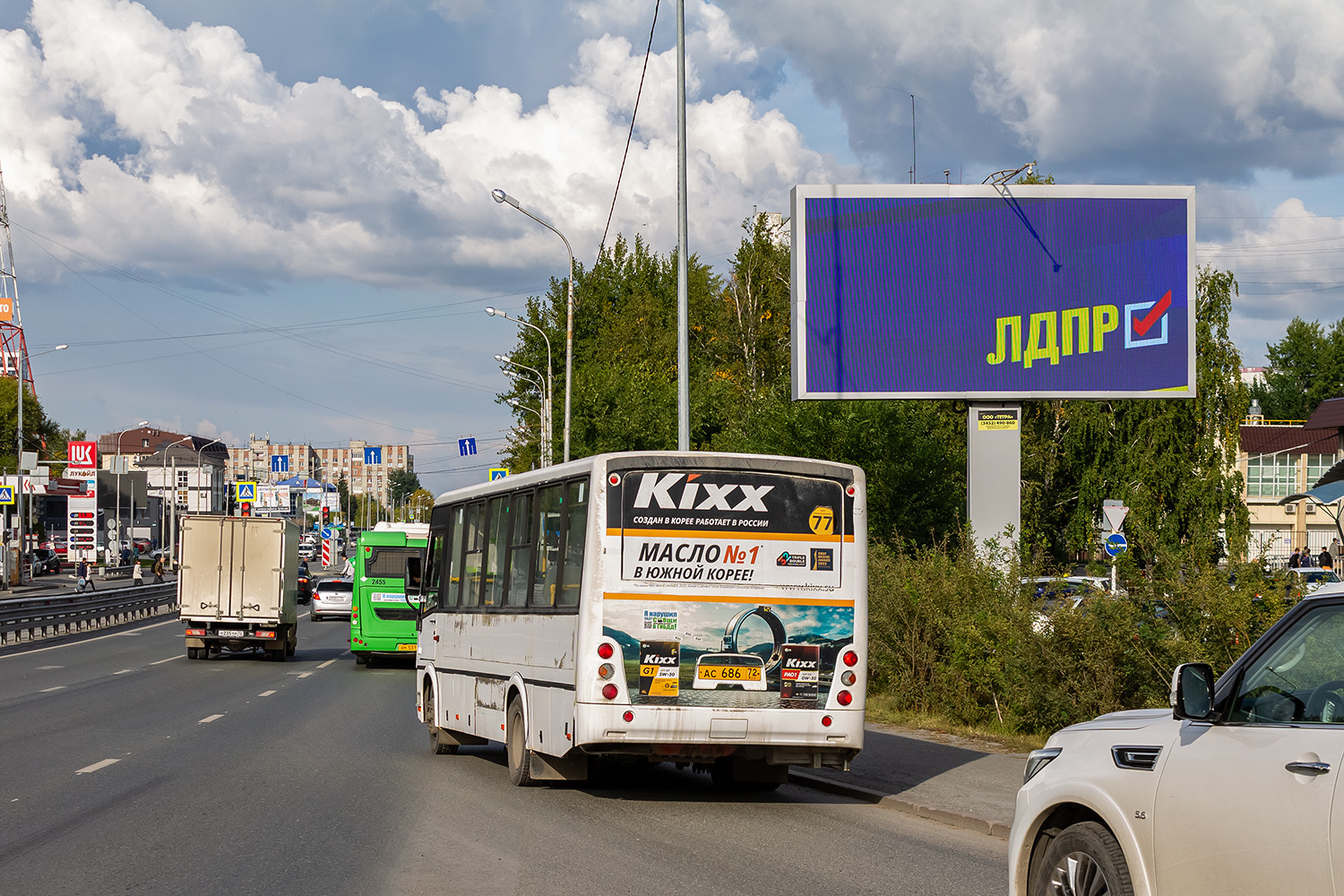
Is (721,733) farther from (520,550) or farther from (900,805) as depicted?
(520,550)

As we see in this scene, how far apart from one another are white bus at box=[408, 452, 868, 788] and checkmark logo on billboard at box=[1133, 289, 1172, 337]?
14.2m

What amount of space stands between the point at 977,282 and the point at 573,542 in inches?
586

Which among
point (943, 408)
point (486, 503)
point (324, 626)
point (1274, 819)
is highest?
point (943, 408)

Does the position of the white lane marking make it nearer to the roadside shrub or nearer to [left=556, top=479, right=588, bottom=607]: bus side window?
the roadside shrub

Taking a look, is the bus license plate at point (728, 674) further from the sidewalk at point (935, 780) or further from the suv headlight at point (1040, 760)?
the suv headlight at point (1040, 760)

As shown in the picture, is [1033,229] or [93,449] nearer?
[1033,229]

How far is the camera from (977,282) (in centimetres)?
2430

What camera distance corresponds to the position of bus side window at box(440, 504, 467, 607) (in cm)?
1484

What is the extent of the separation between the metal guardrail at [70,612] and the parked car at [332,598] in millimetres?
6013

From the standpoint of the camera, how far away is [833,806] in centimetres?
1126

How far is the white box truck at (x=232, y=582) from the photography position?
98.5 ft

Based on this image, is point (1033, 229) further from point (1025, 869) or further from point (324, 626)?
point (324, 626)

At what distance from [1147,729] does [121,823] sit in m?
7.05

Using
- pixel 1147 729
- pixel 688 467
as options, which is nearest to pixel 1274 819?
pixel 1147 729
